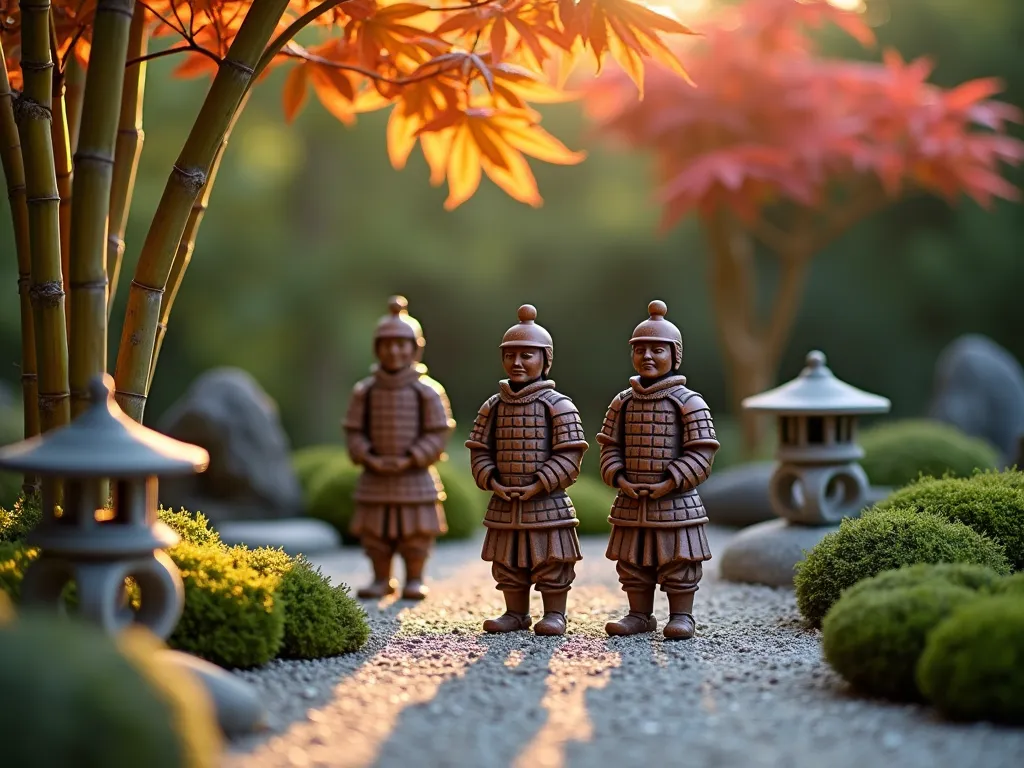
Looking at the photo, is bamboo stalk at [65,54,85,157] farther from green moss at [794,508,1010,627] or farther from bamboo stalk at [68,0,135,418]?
green moss at [794,508,1010,627]

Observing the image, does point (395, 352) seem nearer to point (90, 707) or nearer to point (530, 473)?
point (530, 473)

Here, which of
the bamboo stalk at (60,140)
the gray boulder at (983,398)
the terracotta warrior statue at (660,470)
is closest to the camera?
the bamboo stalk at (60,140)

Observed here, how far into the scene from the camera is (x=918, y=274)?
619 inches

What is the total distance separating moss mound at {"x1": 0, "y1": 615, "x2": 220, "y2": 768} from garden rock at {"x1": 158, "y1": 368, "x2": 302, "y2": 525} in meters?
6.85

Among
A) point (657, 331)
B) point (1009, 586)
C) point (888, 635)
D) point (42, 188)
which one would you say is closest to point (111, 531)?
point (42, 188)

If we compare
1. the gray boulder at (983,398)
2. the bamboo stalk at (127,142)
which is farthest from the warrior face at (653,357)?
the gray boulder at (983,398)

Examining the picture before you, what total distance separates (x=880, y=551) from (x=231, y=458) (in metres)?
6.17

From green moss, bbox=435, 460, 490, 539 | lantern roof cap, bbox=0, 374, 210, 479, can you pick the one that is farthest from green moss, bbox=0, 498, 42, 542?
green moss, bbox=435, 460, 490, 539

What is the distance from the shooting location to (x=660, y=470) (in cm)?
538

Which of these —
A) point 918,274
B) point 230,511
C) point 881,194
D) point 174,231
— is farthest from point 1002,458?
point 174,231

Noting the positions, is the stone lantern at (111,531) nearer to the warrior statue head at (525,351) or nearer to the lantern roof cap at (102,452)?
the lantern roof cap at (102,452)

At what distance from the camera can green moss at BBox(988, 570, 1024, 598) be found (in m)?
4.39

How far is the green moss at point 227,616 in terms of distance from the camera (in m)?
4.49

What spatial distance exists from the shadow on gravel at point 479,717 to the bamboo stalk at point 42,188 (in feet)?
7.09
